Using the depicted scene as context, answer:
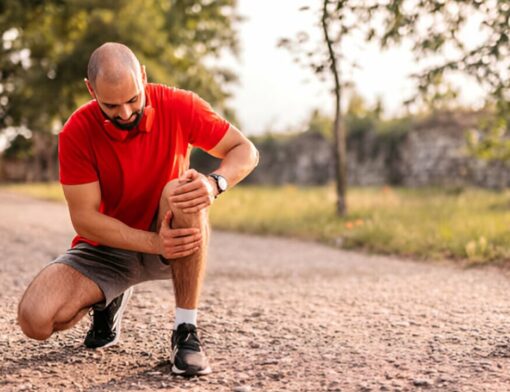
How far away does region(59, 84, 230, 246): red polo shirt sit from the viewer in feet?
10.8

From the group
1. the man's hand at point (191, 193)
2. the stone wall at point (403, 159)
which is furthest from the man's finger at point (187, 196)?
the stone wall at point (403, 159)

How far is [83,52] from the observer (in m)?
18.7

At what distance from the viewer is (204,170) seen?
22.7m

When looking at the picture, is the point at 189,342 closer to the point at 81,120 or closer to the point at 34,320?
the point at 34,320

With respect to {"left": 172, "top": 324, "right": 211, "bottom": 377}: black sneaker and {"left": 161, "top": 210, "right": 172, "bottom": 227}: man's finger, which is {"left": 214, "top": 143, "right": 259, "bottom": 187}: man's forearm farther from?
{"left": 172, "top": 324, "right": 211, "bottom": 377}: black sneaker

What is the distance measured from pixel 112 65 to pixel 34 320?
50.0 inches

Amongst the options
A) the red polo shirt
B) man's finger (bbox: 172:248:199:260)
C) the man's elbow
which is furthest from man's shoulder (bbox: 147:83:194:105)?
man's finger (bbox: 172:248:199:260)

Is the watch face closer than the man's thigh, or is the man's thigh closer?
the man's thigh

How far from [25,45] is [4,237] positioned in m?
10.2

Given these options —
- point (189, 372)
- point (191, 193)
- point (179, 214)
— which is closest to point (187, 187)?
point (191, 193)

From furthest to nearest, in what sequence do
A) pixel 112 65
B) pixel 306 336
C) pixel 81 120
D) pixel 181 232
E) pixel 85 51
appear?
pixel 85 51 → pixel 306 336 → pixel 81 120 → pixel 181 232 → pixel 112 65

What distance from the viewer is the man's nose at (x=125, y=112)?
3.17 meters

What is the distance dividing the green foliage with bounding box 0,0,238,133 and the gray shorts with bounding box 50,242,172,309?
13.5 m

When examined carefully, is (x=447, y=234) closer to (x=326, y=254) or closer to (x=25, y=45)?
(x=326, y=254)
